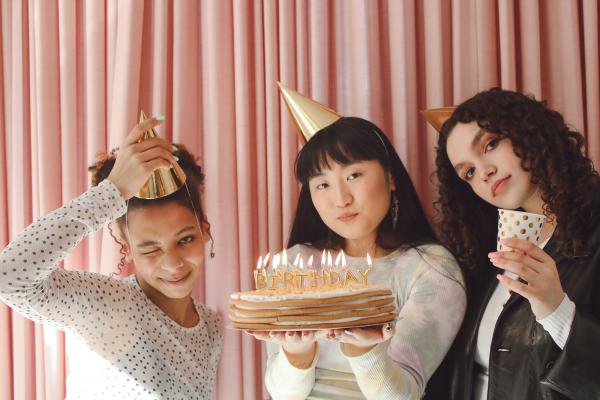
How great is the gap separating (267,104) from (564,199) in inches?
37.9

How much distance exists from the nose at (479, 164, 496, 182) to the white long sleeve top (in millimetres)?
246

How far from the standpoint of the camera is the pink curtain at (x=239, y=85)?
1953 mm

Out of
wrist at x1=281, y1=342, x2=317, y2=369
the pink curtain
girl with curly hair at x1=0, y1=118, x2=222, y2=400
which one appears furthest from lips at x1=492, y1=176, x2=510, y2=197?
girl with curly hair at x1=0, y1=118, x2=222, y2=400

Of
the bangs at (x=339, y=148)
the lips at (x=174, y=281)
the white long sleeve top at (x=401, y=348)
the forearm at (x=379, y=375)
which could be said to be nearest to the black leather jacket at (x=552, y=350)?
the white long sleeve top at (x=401, y=348)

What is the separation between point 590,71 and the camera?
1865mm

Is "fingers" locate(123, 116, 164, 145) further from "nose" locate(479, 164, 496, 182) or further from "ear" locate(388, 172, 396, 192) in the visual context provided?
"nose" locate(479, 164, 496, 182)

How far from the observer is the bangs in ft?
5.51

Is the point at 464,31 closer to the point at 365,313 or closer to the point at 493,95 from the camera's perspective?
the point at 493,95

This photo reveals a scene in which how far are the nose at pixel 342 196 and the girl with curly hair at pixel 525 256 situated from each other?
284 millimetres

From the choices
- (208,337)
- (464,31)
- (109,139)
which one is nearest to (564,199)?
(464,31)

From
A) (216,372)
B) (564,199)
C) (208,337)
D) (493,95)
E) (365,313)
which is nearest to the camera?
(365,313)

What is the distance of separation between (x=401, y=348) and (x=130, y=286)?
2.41 feet

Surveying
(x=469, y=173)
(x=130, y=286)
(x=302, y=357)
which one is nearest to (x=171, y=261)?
(x=130, y=286)

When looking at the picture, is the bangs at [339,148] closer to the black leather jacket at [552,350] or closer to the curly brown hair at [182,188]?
the curly brown hair at [182,188]
